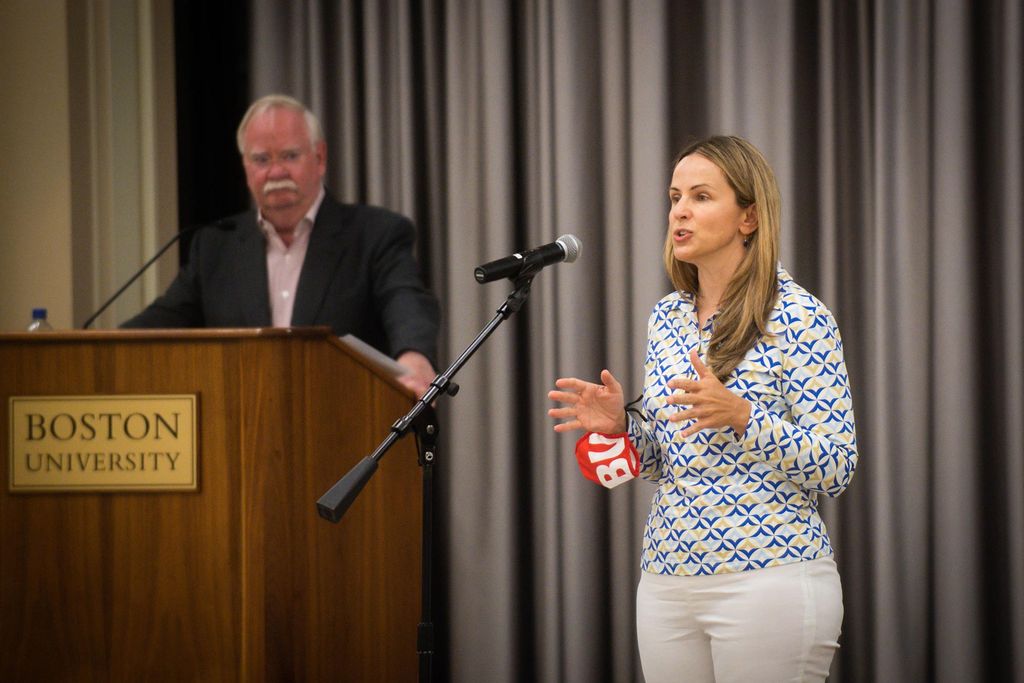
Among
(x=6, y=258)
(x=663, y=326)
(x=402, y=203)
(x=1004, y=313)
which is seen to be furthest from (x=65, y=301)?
(x=1004, y=313)

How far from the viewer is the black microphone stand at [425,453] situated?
189 centimetres

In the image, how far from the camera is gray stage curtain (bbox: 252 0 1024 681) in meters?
3.30

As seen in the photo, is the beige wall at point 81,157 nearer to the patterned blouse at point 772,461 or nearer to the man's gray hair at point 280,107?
the man's gray hair at point 280,107

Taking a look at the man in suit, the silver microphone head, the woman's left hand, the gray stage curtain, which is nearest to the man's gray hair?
the man in suit

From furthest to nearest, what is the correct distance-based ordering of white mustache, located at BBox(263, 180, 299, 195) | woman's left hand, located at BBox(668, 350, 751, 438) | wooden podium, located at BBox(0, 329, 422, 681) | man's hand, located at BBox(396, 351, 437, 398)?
white mustache, located at BBox(263, 180, 299, 195) → man's hand, located at BBox(396, 351, 437, 398) → wooden podium, located at BBox(0, 329, 422, 681) → woman's left hand, located at BBox(668, 350, 751, 438)

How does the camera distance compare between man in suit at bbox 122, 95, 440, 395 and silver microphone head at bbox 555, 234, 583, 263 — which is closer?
silver microphone head at bbox 555, 234, 583, 263

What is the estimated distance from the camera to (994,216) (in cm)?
334

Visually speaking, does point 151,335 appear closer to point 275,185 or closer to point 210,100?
point 275,185

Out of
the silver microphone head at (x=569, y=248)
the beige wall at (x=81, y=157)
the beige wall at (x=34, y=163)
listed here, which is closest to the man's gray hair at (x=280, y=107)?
the beige wall at (x=81, y=157)

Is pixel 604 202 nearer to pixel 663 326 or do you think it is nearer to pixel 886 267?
pixel 886 267

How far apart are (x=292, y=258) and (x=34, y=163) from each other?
93cm

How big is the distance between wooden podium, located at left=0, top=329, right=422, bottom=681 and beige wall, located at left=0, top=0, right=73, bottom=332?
1265mm

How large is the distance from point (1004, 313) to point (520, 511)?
1.73 meters

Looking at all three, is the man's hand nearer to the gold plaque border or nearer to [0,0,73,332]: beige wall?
the gold plaque border
